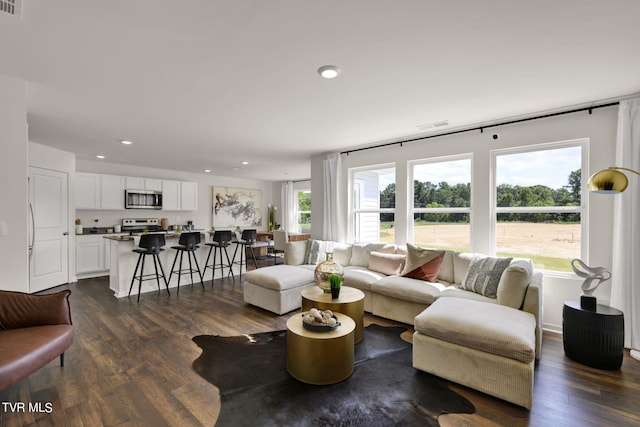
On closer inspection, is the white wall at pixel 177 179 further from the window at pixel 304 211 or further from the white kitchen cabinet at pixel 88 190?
the window at pixel 304 211

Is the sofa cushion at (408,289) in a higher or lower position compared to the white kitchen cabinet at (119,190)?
lower

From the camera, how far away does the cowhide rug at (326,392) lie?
185 centimetres

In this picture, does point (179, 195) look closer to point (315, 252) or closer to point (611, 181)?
point (315, 252)

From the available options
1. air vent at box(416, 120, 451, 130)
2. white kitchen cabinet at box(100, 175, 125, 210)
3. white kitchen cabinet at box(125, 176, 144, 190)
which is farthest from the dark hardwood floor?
white kitchen cabinet at box(125, 176, 144, 190)

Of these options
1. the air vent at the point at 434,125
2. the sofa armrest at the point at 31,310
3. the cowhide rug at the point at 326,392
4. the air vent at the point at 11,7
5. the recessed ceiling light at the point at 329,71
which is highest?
the air vent at the point at 434,125

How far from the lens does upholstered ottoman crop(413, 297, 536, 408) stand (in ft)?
6.48

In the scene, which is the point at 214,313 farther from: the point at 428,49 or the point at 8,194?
the point at 428,49

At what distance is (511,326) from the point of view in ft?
7.11

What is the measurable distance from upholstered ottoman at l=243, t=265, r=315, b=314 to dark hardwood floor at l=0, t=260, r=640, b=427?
0.39 m

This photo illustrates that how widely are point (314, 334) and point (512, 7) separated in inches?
97.4

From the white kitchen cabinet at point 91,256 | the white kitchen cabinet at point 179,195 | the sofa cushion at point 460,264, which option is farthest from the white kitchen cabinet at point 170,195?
the sofa cushion at point 460,264

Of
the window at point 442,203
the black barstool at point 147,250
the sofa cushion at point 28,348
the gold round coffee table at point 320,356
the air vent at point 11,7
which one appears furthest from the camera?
the black barstool at point 147,250

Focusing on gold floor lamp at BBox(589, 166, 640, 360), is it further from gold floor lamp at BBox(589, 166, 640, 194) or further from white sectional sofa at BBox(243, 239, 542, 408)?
white sectional sofa at BBox(243, 239, 542, 408)

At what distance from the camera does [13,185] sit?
2447mm
